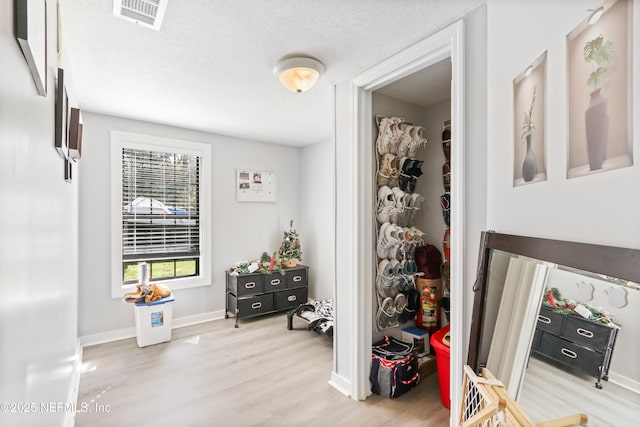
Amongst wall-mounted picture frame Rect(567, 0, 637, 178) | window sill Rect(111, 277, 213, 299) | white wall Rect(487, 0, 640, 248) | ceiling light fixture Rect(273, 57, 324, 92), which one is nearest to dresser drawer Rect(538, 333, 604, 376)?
white wall Rect(487, 0, 640, 248)

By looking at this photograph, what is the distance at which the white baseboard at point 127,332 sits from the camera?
320cm

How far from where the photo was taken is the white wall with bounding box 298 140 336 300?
433 cm

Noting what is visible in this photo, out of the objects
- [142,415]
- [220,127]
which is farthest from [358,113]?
[142,415]

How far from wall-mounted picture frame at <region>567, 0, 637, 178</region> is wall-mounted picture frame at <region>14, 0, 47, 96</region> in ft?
4.72

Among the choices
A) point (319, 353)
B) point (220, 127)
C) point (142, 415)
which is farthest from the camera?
point (220, 127)

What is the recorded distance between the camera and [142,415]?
2080 mm

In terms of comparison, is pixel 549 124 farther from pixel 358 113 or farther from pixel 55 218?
pixel 55 218

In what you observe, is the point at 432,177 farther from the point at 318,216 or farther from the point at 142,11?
the point at 142,11

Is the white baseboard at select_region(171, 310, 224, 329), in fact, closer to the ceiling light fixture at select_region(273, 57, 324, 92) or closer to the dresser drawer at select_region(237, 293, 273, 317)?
the dresser drawer at select_region(237, 293, 273, 317)

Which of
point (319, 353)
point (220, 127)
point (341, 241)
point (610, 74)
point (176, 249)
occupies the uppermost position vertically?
point (220, 127)

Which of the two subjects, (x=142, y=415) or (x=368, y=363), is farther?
(x=368, y=363)

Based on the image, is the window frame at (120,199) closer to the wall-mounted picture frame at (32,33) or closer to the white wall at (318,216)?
the white wall at (318,216)

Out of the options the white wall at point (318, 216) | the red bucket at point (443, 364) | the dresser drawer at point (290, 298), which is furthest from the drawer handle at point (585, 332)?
the dresser drawer at point (290, 298)

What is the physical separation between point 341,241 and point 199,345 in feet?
6.52
